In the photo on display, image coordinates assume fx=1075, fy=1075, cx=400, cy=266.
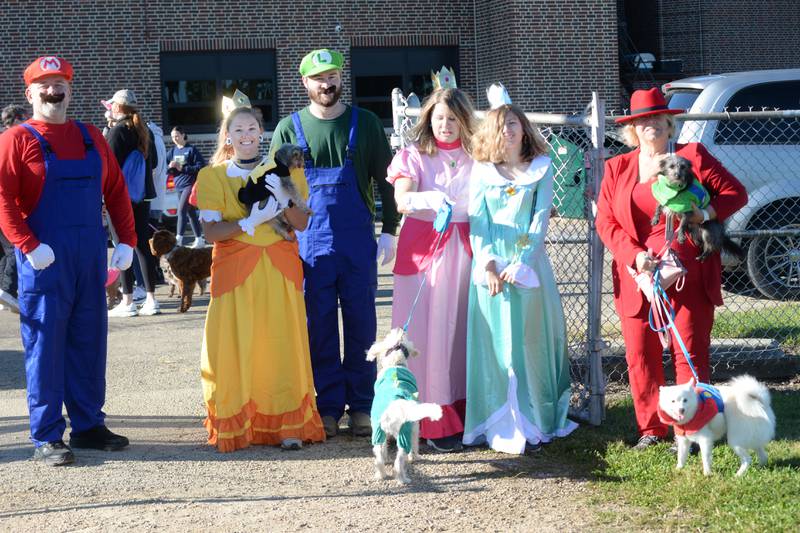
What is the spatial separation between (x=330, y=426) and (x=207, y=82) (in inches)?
652

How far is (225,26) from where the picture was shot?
21219 millimetres

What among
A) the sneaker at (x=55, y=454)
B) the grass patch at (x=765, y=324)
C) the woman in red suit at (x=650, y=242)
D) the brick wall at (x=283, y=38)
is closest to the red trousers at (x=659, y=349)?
the woman in red suit at (x=650, y=242)

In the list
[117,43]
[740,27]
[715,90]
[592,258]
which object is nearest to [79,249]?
[592,258]

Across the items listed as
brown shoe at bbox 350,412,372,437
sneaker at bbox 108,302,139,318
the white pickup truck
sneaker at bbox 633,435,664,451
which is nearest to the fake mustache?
brown shoe at bbox 350,412,372,437

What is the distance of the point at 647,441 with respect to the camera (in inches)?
213

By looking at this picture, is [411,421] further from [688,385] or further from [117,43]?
[117,43]

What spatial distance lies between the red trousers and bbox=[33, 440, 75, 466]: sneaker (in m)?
2.86

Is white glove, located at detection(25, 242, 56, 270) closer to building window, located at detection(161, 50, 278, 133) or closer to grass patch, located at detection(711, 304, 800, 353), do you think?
grass patch, located at detection(711, 304, 800, 353)

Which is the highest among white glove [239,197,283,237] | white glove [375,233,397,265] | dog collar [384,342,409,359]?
white glove [239,197,283,237]

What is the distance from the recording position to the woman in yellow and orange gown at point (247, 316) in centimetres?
561

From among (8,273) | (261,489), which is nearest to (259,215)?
(261,489)

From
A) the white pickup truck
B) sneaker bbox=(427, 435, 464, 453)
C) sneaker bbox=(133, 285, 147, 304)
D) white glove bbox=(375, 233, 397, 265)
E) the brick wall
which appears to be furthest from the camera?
the brick wall

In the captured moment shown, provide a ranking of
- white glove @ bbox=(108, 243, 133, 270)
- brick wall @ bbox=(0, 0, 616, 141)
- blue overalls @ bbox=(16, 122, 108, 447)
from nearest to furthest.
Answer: blue overalls @ bbox=(16, 122, 108, 447) → white glove @ bbox=(108, 243, 133, 270) → brick wall @ bbox=(0, 0, 616, 141)

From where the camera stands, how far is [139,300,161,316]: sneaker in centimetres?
1026
